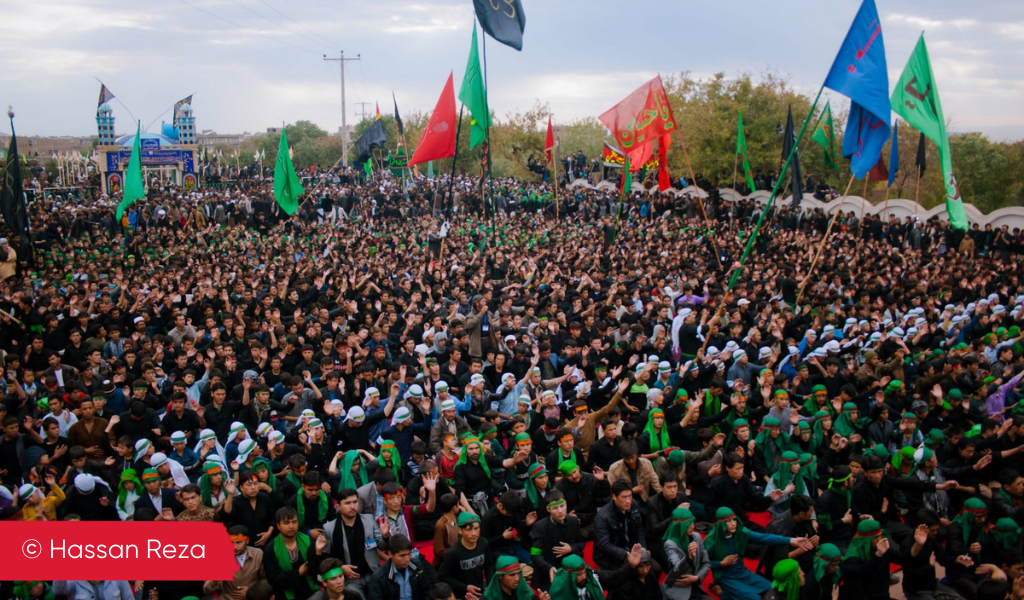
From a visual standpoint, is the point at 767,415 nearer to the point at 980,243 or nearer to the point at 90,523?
the point at 90,523

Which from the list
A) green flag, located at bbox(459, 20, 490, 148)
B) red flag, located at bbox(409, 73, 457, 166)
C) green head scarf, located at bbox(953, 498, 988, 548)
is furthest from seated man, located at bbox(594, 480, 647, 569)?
red flag, located at bbox(409, 73, 457, 166)

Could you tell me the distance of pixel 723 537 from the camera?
5910mm

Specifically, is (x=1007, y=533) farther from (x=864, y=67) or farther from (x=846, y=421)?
(x=864, y=67)

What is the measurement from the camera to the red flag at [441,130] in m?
13.8

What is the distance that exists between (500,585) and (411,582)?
589mm

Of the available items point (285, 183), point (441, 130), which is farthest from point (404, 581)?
point (285, 183)

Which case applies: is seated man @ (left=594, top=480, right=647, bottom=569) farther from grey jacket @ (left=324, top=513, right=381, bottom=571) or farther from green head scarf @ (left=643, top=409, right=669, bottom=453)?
grey jacket @ (left=324, top=513, right=381, bottom=571)

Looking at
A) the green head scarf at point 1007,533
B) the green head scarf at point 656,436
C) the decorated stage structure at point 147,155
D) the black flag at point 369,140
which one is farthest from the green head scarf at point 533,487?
the decorated stage structure at point 147,155

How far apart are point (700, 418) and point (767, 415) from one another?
670 mm

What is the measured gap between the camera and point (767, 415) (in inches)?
306

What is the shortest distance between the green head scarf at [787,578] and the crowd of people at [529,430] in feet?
0.04

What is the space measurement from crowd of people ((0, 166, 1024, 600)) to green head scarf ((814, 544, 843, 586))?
0.5 inches

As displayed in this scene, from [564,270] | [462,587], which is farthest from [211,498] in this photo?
[564,270]

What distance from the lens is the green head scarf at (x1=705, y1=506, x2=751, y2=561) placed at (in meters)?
5.84
